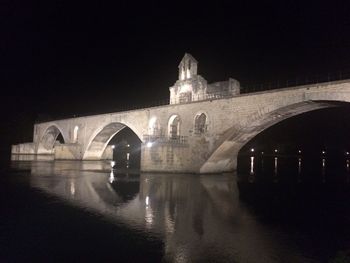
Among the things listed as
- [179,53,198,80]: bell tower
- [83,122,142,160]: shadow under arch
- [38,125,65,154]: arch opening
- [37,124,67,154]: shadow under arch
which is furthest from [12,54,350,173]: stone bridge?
[38,125,65,154]: arch opening

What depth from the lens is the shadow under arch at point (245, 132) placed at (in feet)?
80.2

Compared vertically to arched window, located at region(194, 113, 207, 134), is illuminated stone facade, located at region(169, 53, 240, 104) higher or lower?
higher

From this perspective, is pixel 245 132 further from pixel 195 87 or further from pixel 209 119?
pixel 195 87

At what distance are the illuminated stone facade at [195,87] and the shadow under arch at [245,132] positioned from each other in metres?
9.60

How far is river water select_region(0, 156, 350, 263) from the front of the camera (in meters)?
8.98

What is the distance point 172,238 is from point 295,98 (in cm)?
1694

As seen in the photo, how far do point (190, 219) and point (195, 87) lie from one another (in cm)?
2999

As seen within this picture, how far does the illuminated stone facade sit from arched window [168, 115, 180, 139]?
232 inches

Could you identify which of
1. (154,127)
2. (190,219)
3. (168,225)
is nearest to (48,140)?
(154,127)

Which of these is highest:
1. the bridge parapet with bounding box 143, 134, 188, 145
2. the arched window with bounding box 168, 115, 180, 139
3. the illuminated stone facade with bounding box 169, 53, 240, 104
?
the illuminated stone facade with bounding box 169, 53, 240, 104

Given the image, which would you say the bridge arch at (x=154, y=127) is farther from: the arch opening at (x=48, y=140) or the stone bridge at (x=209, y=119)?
the arch opening at (x=48, y=140)

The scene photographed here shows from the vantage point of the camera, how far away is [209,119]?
100 feet

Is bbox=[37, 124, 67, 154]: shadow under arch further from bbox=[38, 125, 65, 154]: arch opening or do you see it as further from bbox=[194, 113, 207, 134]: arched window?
bbox=[194, 113, 207, 134]: arched window

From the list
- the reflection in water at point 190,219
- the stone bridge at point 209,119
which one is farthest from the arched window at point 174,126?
the reflection in water at point 190,219
